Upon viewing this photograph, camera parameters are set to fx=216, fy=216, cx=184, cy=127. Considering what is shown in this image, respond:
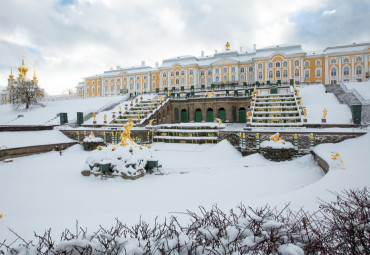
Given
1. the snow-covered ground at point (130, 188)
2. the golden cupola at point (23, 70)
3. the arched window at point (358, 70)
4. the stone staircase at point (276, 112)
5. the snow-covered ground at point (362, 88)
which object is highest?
the golden cupola at point (23, 70)

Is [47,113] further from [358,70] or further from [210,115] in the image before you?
[358,70]

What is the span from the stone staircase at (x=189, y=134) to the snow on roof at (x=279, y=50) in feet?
110

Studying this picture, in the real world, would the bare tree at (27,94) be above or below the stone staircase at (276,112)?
above

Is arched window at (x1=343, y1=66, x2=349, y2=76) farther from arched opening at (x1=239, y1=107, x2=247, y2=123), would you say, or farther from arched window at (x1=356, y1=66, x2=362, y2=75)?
arched opening at (x1=239, y1=107, x2=247, y2=123)

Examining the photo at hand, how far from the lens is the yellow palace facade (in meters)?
43.9

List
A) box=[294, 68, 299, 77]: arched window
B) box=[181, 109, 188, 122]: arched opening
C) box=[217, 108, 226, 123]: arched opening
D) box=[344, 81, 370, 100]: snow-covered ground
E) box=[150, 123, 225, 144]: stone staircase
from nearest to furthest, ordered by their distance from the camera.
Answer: box=[150, 123, 225, 144]: stone staircase → box=[344, 81, 370, 100]: snow-covered ground → box=[217, 108, 226, 123]: arched opening → box=[181, 109, 188, 122]: arched opening → box=[294, 68, 299, 77]: arched window

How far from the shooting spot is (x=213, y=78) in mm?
50375

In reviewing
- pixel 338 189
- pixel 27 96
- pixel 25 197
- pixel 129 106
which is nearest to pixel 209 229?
pixel 338 189

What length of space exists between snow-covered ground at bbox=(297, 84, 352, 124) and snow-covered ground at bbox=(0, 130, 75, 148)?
23.3 metres

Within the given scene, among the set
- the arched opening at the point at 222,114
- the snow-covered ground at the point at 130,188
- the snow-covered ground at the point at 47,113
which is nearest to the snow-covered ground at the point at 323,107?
the snow-covered ground at the point at 130,188

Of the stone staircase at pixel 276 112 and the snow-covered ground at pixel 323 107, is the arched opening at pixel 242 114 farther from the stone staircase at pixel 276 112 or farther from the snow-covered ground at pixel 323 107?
the snow-covered ground at pixel 323 107

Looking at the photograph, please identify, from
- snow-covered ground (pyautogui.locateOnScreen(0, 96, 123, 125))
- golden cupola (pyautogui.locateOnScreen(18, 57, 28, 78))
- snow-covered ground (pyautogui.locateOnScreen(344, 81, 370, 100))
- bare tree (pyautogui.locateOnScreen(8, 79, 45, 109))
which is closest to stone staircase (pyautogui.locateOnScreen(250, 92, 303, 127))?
snow-covered ground (pyautogui.locateOnScreen(344, 81, 370, 100))

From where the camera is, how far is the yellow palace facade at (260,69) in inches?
1729

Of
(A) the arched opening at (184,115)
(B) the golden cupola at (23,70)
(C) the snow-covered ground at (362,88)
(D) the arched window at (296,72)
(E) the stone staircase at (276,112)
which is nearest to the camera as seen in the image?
(E) the stone staircase at (276,112)
